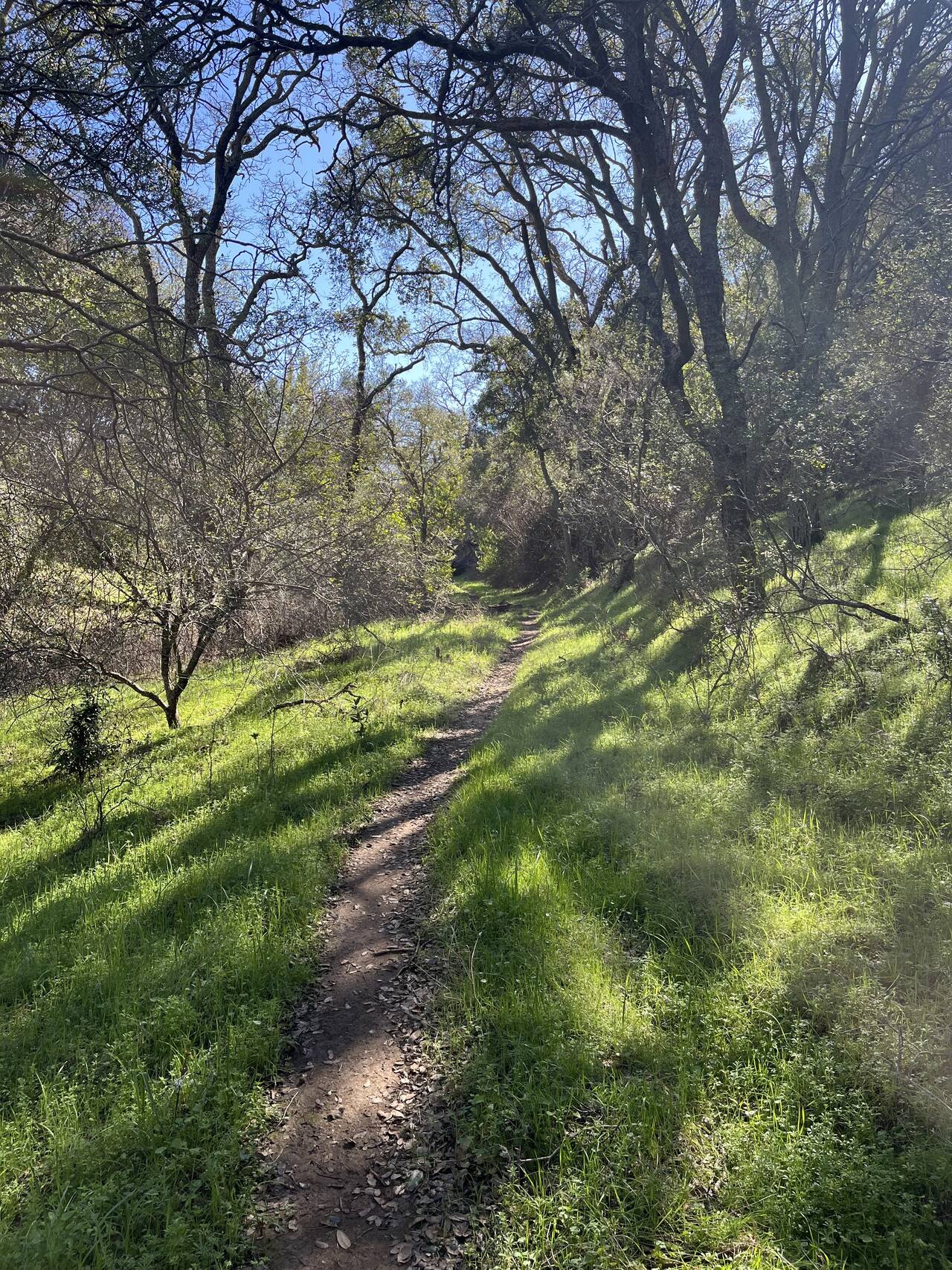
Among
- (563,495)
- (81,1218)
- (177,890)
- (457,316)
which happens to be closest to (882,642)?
(177,890)

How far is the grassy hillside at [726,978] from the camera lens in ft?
7.57

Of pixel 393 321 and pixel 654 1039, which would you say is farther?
pixel 393 321

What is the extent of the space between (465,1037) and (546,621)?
17.1 m

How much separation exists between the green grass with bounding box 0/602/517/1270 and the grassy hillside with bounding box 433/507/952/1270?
107cm

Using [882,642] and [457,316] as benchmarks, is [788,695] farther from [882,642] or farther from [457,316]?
[457,316]

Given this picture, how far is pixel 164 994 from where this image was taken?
364 centimetres

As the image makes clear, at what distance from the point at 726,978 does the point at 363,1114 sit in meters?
1.93

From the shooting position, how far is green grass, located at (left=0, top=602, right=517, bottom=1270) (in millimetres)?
2479

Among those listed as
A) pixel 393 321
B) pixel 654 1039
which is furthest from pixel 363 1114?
pixel 393 321

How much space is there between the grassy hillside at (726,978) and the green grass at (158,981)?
107 cm

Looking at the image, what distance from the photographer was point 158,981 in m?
3.72

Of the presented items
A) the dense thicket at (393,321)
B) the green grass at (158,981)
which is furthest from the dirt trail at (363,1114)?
the dense thicket at (393,321)

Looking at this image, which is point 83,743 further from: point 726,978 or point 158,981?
point 726,978

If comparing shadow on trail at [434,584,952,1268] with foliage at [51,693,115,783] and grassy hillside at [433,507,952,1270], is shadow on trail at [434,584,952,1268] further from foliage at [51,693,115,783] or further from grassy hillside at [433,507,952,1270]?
foliage at [51,693,115,783]
